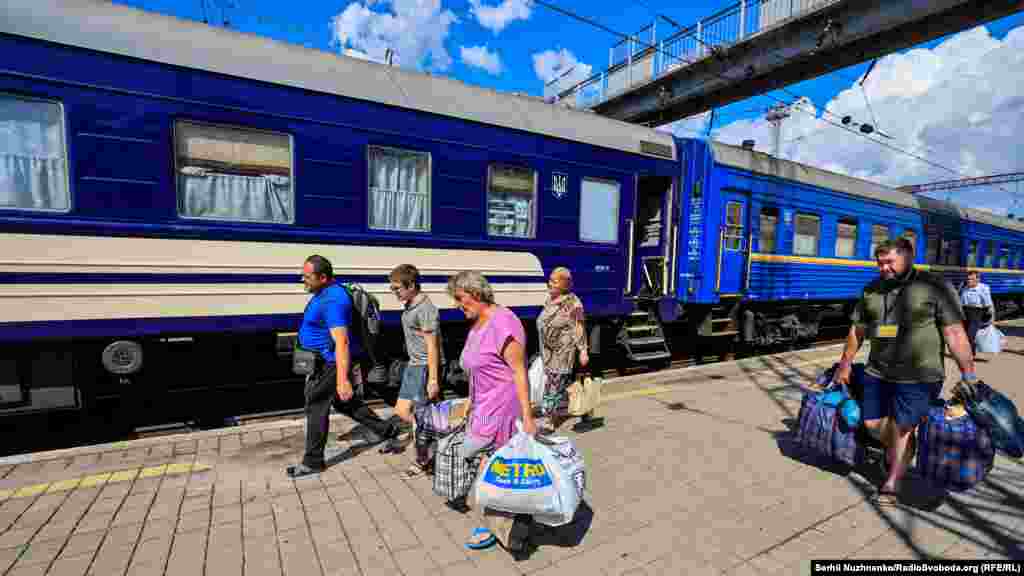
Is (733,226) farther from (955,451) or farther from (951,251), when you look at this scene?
(951,251)

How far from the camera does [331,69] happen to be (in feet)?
16.4

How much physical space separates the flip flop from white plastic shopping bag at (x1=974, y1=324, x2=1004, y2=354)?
34.1 ft

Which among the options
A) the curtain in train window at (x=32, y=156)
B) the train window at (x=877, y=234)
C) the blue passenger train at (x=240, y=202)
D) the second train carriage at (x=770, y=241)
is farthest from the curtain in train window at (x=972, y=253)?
the curtain in train window at (x=32, y=156)

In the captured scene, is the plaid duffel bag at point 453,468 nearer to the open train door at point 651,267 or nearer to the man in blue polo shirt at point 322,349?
the man in blue polo shirt at point 322,349

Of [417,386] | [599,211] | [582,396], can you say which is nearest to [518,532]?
[417,386]

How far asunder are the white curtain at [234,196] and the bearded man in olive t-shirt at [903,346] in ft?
16.2

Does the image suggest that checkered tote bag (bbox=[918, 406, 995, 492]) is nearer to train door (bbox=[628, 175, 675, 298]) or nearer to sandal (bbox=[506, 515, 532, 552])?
sandal (bbox=[506, 515, 532, 552])

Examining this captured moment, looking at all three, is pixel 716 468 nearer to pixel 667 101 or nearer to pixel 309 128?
pixel 309 128

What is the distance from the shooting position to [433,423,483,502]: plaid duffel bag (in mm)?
2936

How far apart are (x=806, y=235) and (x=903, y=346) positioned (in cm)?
727

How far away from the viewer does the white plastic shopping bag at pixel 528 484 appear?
100.0 inches

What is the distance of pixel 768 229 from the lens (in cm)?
906

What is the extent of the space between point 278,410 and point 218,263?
5.81ft

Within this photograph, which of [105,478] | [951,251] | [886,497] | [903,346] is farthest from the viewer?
[951,251]
